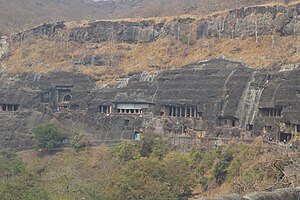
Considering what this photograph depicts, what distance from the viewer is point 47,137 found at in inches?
1767

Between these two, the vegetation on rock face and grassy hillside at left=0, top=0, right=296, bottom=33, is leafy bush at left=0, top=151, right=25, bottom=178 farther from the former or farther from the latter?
grassy hillside at left=0, top=0, right=296, bottom=33

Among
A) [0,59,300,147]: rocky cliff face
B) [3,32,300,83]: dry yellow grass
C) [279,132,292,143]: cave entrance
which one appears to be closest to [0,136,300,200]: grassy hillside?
[279,132,292,143]: cave entrance

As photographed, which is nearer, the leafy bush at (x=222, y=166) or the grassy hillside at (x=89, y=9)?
the leafy bush at (x=222, y=166)

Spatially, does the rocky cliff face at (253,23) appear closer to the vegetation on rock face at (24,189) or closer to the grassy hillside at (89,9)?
the grassy hillside at (89,9)

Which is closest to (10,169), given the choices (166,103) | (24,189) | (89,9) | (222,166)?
(24,189)

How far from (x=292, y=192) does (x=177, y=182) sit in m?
19.9

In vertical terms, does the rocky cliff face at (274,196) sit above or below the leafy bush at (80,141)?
above

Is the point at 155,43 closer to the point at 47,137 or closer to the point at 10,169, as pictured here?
the point at 47,137

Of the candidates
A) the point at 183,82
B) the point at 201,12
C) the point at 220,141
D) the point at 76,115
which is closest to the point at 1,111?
the point at 76,115

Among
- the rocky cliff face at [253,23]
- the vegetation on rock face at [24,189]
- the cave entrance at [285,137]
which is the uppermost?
the rocky cliff face at [253,23]

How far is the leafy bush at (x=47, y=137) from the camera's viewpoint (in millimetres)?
44656

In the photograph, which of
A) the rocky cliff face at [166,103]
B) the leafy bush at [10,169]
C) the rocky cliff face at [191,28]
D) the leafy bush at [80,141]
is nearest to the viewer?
the leafy bush at [10,169]

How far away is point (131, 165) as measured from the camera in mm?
27250

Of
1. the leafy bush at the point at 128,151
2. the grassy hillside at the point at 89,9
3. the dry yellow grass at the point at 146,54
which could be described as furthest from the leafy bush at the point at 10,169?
the grassy hillside at the point at 89,9
